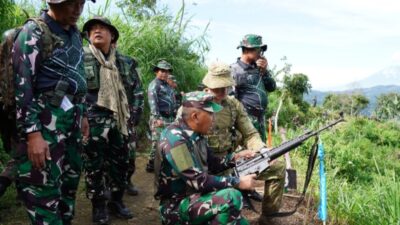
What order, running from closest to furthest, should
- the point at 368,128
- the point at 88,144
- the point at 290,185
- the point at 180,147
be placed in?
the point at 180,147 → the point at 88,144 → the point at 290,185 → the point at 368,128

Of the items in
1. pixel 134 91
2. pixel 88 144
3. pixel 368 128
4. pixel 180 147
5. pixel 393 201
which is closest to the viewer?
pixel 180 147

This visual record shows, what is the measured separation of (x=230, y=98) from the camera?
4.27 m

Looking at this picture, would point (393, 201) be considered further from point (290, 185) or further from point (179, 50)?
point (179, 50)

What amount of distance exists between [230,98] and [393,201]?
1.79m

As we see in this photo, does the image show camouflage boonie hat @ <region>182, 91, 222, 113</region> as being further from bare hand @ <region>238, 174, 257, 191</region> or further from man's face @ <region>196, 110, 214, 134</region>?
bare hand @ <region>238, 174, 257, 191</region>

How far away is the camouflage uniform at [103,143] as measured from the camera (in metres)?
3.70

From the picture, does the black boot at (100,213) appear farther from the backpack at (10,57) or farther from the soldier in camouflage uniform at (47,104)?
the backpack at (10,57)

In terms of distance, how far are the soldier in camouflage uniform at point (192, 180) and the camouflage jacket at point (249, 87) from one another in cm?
206

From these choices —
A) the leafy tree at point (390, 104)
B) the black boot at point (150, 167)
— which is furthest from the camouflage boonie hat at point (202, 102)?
the leafy tree at point (390, 104)

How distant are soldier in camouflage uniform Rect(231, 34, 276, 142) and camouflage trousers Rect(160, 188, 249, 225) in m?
2.26

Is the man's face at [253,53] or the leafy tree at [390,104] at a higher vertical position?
the man's face at [253,53]

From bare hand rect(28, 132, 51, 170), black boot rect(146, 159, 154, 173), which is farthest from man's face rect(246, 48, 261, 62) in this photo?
bare hand rect(28, 132, 51, 170)

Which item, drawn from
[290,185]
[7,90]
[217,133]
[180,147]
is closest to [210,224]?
[180,147]

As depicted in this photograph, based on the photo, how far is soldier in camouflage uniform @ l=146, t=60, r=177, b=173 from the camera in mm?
6215
